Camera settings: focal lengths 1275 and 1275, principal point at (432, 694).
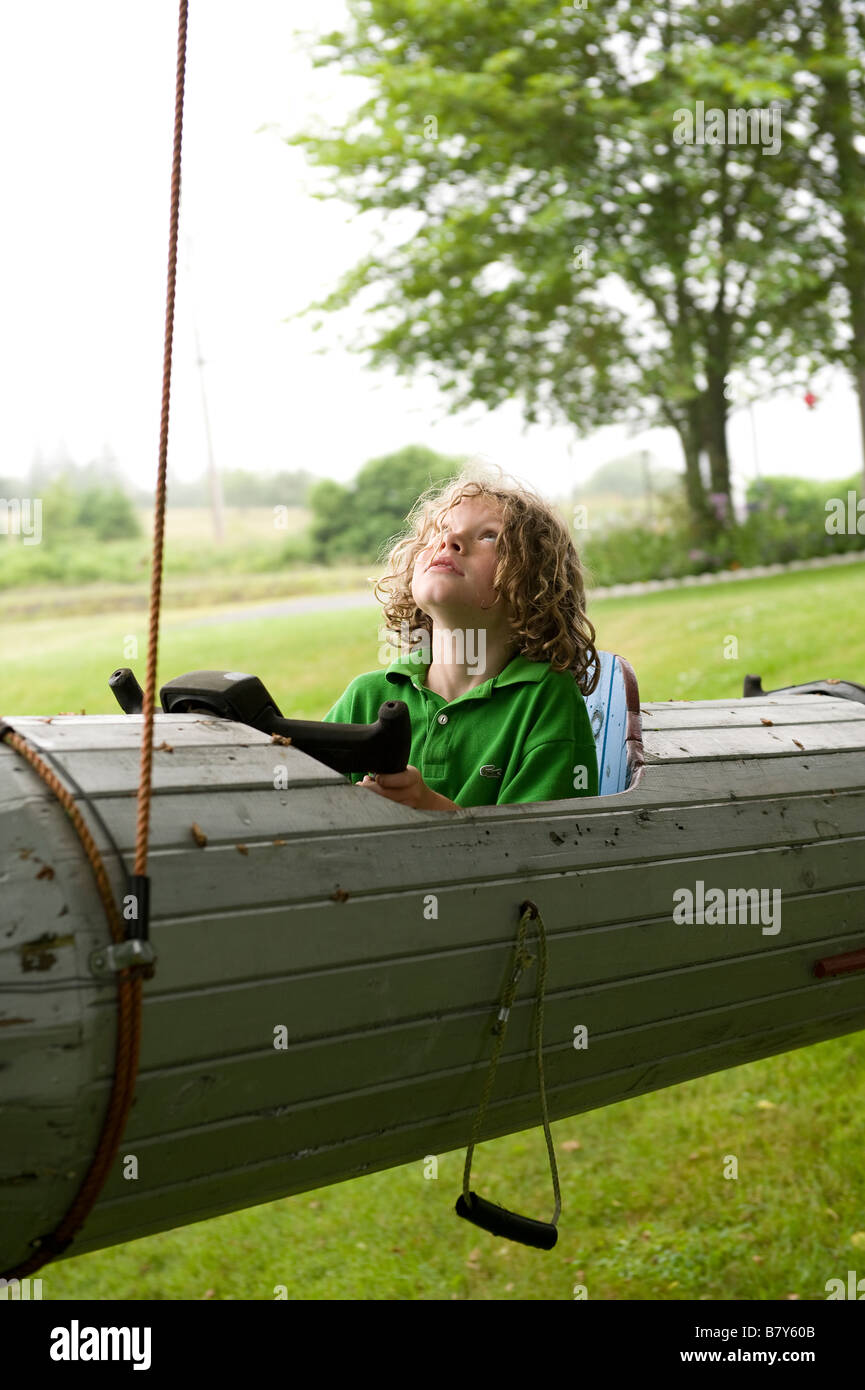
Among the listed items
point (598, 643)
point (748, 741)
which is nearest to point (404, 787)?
point (748, 741)

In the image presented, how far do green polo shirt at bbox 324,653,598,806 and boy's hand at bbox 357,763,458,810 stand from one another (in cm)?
37

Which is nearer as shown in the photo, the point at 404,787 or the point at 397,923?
the point at 397,923

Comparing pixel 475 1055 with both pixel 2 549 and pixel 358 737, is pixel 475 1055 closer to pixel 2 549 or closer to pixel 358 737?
pixel 358 737

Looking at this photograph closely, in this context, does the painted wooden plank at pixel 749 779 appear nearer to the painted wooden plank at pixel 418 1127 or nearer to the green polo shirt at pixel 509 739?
the green polo shirt at pixel 509 739

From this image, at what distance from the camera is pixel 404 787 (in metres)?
1.98

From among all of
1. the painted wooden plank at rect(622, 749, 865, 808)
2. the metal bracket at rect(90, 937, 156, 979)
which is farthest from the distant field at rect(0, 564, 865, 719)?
the metal bracket at rect(90, 937, 156, 979)

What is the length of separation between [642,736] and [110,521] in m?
10.9

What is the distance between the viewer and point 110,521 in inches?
498

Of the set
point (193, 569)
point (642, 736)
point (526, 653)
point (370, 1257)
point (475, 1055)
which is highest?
point (193, 569)

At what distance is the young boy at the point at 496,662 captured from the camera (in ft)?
7.97

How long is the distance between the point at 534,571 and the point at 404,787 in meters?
0.77

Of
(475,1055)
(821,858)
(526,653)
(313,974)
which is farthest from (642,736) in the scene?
(313,974)

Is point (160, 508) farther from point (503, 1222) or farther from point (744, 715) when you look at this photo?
point (744, 715)

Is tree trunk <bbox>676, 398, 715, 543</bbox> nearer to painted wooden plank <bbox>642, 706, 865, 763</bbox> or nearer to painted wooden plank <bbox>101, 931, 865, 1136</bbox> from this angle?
Answer: painted wooden plank <bbox>642, 706, 865, 763</bbox>
